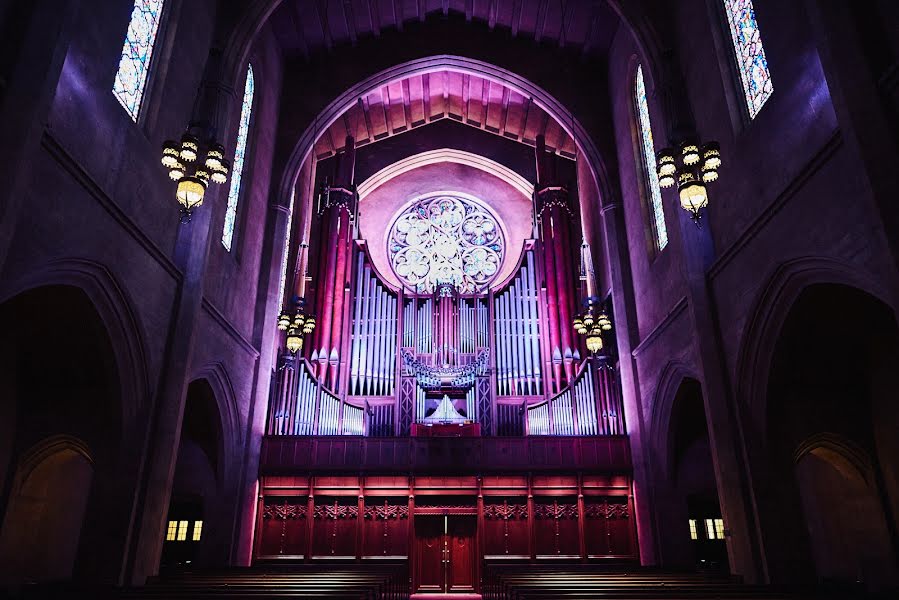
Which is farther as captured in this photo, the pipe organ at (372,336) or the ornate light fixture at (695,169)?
the pipe organ at (372,336)

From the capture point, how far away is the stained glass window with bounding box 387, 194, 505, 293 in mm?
23062

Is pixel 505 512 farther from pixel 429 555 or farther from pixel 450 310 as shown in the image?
pixel 450 310

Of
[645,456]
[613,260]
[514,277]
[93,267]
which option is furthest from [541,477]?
[93,267]

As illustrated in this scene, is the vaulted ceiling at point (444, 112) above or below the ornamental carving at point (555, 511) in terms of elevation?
above

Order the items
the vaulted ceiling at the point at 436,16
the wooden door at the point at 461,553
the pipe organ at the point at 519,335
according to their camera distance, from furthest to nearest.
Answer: the pipe organ at the point at 519,335 < the vaulted ceiling at the point at 436,16 < the wooden door at the point at 461,553

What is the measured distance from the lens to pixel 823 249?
760 cm

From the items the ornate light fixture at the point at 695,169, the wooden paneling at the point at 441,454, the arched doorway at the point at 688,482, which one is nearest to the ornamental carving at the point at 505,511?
the wooden paneling at the point at 441,454

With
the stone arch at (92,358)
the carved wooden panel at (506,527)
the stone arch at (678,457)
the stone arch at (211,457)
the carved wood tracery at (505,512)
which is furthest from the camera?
the carved wood tracery at (505,512)

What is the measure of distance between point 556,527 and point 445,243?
471 inches

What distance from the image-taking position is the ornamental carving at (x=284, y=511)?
14.7 m

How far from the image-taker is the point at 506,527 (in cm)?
1480

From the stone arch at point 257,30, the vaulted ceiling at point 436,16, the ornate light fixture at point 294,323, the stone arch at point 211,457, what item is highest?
the vaulted ceiling at point 436,16

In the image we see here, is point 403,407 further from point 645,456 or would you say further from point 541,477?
point 645,456

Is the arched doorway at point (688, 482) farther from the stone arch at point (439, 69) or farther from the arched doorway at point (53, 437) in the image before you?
the arched doorway at point (53, 437)
